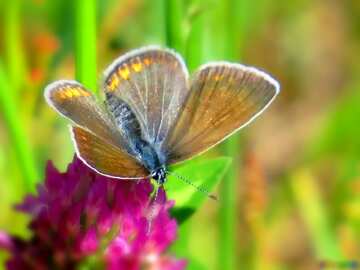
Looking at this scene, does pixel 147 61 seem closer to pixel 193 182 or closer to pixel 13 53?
pixel 193 182

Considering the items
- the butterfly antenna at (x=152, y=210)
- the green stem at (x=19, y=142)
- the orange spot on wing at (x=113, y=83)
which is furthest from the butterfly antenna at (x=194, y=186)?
the green stem at (x=19, y=142)

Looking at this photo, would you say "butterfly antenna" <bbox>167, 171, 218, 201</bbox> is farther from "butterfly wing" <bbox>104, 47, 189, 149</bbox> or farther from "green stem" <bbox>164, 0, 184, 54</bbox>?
"green stem" <bbox>164, 0, 184, 54</bbox>

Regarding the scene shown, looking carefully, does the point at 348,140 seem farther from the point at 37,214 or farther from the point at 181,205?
the point at 37,214

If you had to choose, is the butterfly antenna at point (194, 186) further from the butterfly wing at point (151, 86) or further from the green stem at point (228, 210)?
Result: the green stem at point (228, 210)

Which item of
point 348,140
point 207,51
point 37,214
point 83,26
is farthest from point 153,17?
point 37,214

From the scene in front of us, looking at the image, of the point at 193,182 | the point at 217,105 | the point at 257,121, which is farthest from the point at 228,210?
the point at 257,121

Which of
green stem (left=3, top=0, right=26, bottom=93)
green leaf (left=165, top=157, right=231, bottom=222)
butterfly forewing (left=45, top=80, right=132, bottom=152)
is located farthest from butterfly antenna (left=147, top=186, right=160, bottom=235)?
green stem (left=3, top=0, right=26, bottom=93)
